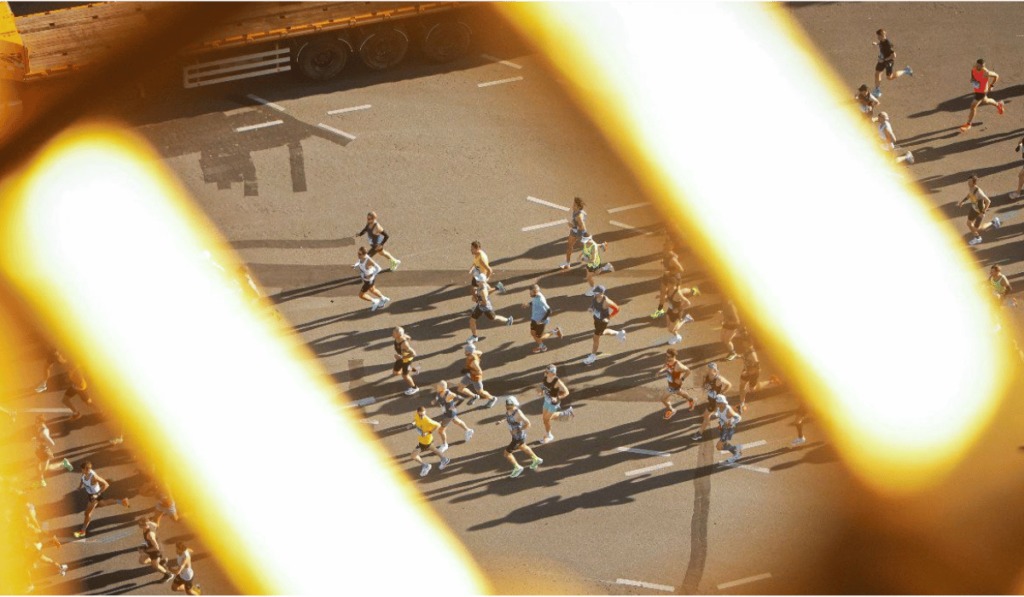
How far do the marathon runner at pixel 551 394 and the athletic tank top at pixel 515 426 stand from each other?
876mm

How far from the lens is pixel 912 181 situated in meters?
26.8

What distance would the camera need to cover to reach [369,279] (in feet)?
78.1

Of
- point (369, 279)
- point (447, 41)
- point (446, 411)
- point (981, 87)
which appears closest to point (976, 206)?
point (981, 87)

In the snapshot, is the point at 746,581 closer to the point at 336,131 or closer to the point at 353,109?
the point at 336,131

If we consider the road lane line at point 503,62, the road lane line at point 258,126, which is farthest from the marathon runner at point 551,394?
the road lane line at point 258,126

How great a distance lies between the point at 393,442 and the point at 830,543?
8693 mm

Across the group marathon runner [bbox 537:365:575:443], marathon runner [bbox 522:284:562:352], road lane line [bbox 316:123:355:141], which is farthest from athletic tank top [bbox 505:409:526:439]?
road lane line [bbox 316:123:355:141]

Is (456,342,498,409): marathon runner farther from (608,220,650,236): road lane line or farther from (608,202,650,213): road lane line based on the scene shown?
(608,202,650,213): road lane line

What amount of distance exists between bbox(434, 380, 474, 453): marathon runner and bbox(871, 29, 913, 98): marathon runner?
13.9m

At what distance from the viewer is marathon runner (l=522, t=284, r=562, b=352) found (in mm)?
22516

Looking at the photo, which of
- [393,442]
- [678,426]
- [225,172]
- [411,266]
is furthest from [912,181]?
[225,172]

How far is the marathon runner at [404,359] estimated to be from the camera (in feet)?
72.1

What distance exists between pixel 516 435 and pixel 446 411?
1.50m

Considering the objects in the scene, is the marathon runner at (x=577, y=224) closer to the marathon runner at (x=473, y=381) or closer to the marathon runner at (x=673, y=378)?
the marathon runner at (x=473, y=381)
